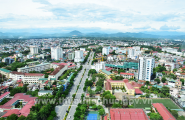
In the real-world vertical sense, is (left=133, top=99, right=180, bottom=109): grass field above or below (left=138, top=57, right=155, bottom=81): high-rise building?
below

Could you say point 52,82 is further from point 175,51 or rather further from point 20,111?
point 175,51

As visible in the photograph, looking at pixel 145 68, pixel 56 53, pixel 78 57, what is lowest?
pixel 145 68

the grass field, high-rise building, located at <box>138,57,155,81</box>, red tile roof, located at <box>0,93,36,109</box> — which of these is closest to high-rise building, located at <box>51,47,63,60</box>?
red tile roof, located at <box>0,93,36,109</box>

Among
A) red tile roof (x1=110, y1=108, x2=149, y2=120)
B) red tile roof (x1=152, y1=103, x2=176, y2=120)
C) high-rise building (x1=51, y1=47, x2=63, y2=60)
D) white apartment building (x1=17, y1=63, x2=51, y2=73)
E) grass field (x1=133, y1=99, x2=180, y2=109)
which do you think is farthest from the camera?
high-rise building (x1=51, y1=47, x2=63, y2=60)

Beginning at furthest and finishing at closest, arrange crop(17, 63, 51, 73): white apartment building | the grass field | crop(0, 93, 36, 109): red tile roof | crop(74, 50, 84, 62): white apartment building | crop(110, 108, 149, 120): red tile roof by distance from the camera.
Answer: crop(74, 50, 84, 62): white apartment building, crop(17, 63, 51, 73): white apartment building, the grass field, crop(0, 93, 36, 109): red tile roof, crop(110, 108, 149, 120): red tile roof

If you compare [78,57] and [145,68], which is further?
[78,57]

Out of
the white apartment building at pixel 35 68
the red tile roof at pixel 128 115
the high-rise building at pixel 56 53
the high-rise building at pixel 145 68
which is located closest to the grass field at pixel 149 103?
the red tile roof at pixel 128 115

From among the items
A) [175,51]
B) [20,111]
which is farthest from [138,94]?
[175,51]

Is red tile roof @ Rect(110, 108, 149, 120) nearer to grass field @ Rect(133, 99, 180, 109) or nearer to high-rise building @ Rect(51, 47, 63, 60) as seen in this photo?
grass field @ Rect(133, 99, 180, 109)

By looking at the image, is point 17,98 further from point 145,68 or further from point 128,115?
point 145,68

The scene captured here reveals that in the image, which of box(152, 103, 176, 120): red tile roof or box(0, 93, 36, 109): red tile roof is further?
box(0, 93, 36, 109): red tile roof

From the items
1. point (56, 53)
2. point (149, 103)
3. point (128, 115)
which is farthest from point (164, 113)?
point (56, 53)
